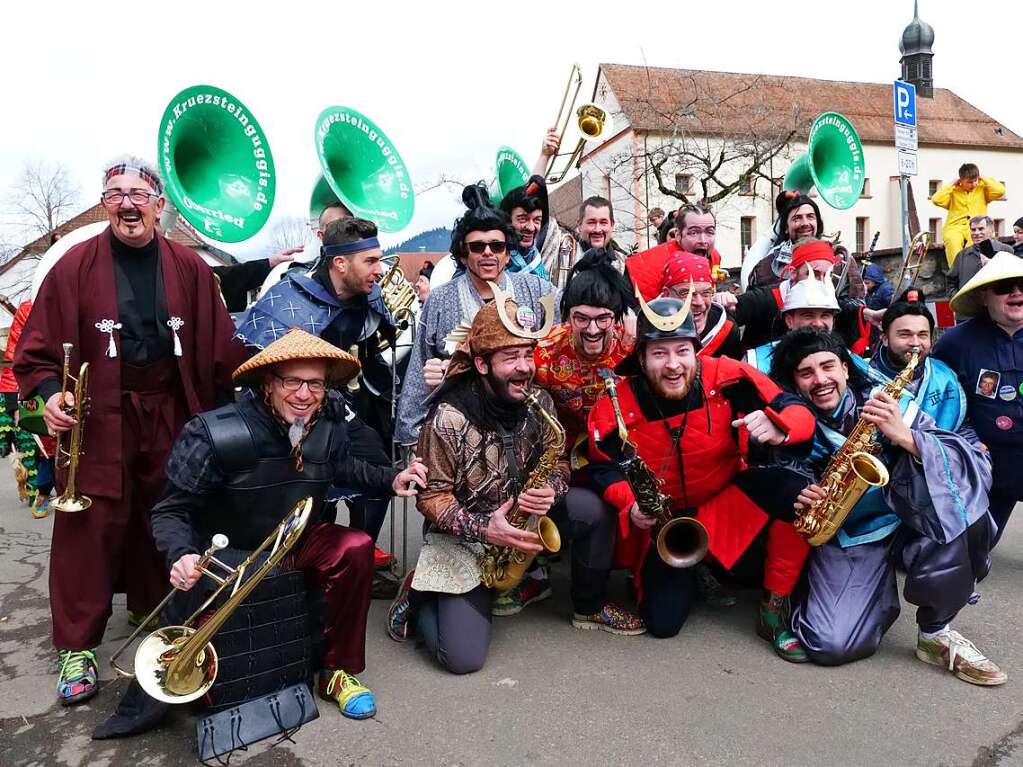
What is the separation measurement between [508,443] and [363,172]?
7.82 feet

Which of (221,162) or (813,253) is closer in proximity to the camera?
(221,162)

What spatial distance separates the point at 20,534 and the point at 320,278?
3866mm

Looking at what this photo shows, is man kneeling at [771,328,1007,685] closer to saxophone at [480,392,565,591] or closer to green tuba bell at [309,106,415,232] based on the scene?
saxophone at [480,392,565,591]

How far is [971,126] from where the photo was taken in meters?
44.8

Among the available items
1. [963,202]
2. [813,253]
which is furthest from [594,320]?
[963,202]

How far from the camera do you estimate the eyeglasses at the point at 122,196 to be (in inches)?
124

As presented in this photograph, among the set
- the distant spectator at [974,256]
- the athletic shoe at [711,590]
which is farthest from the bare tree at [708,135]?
the athletic shoe at [711,590]

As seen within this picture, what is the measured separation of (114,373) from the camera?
318 centimetres

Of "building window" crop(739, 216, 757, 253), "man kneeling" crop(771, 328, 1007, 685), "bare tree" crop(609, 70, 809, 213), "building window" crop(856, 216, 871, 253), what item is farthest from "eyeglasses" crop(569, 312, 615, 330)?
"building window" crop(856, 216, 871, 253)

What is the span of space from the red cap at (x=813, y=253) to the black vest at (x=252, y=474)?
3105 mm

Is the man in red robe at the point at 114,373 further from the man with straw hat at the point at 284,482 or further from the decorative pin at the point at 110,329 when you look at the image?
the man with straw hat at the point at 284,482

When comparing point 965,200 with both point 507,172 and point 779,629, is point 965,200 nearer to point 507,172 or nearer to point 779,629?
point 507,172

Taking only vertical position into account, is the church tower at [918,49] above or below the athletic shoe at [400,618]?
above

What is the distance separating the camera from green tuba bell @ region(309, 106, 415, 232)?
185 inches
